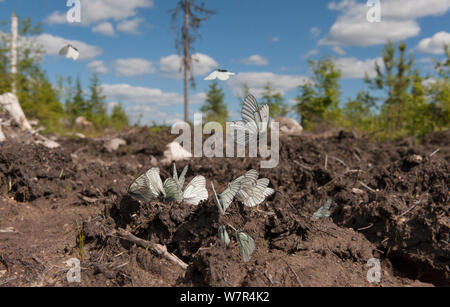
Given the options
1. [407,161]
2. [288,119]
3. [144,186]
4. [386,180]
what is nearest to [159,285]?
[144,186]

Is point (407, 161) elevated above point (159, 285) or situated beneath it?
elevated above

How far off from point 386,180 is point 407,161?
746 millimetres

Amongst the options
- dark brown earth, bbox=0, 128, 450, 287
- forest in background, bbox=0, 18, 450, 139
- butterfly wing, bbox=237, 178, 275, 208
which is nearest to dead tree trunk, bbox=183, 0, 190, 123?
forest in background, bbox=0, 18, 450, 139

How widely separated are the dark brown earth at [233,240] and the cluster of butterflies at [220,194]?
10cm

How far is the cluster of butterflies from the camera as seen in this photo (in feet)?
6.98

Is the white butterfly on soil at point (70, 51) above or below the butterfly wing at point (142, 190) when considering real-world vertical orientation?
above

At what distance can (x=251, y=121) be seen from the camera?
2.07m

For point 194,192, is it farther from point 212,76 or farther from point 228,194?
Answer: point 212,76

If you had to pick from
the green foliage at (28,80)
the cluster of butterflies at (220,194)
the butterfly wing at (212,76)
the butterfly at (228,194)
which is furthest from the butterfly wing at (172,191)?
the green foliage at (28,80)

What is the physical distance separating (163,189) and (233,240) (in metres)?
0.63

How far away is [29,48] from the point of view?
14.7 meters

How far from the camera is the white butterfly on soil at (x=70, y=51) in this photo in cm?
265

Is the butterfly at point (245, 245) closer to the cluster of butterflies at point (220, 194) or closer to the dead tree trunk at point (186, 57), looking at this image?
the cluster of butterflies at point (220, 194)
